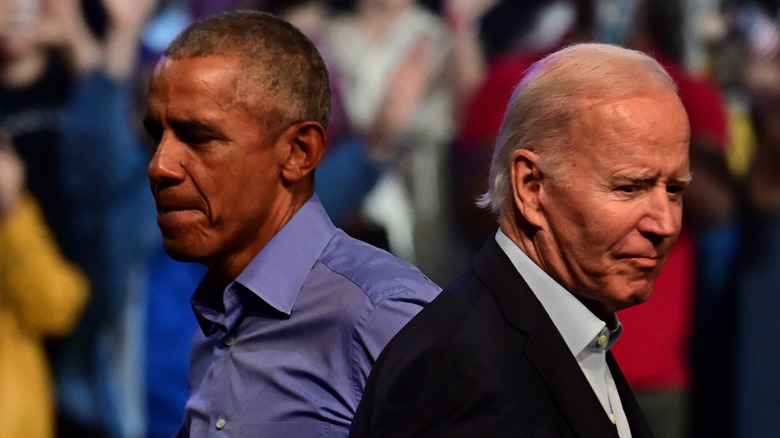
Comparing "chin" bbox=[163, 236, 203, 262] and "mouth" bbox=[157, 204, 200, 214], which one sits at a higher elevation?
"mouth" bbox=[157, 204, 200, 214]

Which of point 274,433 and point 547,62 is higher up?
point 547,62

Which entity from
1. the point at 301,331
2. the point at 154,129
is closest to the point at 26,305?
the point at 154,129

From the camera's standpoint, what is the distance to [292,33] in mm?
1615

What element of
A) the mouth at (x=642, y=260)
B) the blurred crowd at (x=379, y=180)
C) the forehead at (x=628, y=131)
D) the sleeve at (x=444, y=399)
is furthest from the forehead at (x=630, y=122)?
the blurred crowd at (x=379, y=180)

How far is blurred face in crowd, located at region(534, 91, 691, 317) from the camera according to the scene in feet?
3.98

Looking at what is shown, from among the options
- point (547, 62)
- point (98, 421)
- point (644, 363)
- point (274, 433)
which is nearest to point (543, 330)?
point (547, 62)

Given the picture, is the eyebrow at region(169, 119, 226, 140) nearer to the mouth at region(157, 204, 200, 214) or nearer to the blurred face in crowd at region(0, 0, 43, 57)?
the mouth at region(157, 204, 200, 214)

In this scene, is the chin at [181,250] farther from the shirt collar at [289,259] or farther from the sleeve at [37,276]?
the sleeve at [37,276]

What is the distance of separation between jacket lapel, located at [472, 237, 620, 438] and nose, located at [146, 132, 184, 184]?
1.64 feet

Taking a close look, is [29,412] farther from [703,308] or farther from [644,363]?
[703,308]

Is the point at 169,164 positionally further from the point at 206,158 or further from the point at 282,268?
the point at 282,268

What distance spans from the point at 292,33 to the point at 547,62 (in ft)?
1.53

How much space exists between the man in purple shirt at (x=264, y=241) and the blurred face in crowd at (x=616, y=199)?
0.97ft

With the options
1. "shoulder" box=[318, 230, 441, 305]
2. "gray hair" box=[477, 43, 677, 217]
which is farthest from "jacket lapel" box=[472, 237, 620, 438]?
"shoulder" box=[318, 230, 441, 305]
